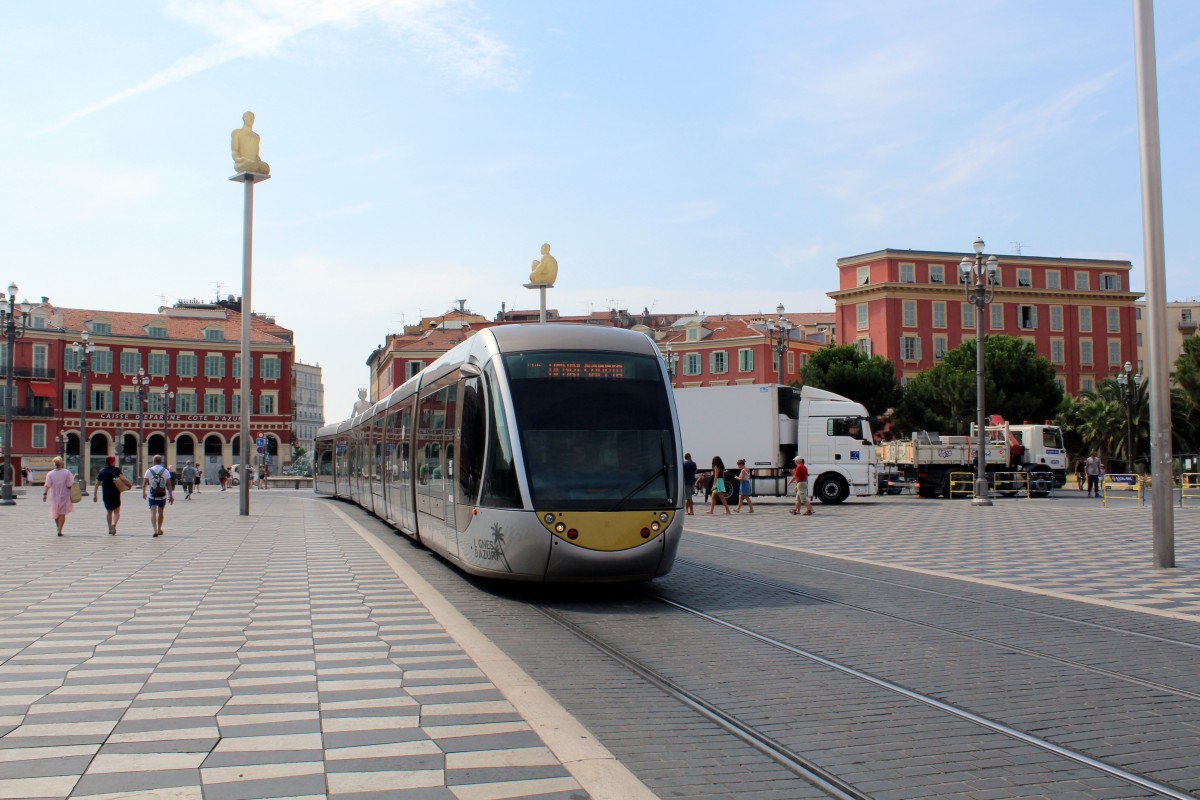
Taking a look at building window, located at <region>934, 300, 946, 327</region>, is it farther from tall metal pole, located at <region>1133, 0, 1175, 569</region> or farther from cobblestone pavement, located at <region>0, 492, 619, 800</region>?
cobblestone pavement, located at <region>0, 492, 619, 800</region>

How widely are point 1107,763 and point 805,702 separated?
1.90 metres

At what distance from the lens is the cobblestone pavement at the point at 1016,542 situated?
1357 cm

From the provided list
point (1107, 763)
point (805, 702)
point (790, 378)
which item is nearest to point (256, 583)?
point (805, 702)

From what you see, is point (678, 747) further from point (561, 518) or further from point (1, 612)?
point (1, 612)

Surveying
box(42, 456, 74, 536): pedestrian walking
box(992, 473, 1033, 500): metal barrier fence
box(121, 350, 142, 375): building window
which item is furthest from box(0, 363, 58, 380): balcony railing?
box(992, 473, 1033, 500): metal barrier fence

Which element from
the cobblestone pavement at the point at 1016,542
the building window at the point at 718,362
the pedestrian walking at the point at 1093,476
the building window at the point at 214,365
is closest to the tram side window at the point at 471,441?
the cobblestone pavement at the point at 1016,542

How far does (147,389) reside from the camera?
282ft

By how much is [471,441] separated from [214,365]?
81860mm

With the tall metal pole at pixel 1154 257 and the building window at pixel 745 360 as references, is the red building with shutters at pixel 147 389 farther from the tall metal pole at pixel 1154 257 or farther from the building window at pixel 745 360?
the tall metal pole at pixel 1154 257

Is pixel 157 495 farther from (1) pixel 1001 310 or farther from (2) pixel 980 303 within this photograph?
(1) pixel 1001 310

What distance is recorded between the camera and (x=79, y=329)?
280ft

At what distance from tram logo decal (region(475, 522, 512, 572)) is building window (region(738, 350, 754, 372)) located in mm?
75746

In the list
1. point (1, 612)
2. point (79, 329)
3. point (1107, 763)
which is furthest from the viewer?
point (79, 329)

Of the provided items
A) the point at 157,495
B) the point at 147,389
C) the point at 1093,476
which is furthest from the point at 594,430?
the point at 147,389
